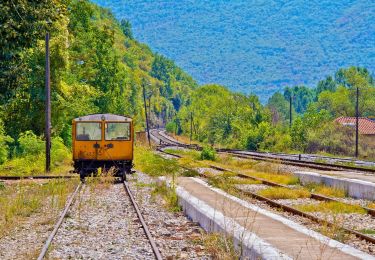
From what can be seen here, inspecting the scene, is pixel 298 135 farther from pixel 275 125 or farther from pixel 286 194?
pixel 286 194

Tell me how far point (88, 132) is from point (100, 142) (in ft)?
1.96

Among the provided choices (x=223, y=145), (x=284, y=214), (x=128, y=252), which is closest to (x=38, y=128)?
A: (x=284, y=214)

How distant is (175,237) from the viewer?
39.4 feet

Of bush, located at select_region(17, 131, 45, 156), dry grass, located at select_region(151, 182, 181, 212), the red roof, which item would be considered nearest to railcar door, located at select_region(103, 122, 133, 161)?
dry grass, located at select_region(151, 182, 181, 212)

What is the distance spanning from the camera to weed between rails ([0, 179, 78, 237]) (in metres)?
14.4

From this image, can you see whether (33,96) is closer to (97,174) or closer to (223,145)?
(97,174)

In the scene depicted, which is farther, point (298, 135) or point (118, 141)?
point (298, 135)

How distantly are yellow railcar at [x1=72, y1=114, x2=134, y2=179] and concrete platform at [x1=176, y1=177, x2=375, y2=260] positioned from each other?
908cm

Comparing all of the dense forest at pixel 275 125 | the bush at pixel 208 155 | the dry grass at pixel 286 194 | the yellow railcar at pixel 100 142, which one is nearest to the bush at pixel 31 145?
the yellow railcar at pixel 100 142

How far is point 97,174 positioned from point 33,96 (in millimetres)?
13738

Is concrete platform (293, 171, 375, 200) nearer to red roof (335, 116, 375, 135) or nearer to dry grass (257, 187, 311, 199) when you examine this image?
dry grass (257, 187, 311, 199)

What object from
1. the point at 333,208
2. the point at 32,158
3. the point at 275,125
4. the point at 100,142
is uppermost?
the point at 275,125

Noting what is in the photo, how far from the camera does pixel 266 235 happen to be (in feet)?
35.3

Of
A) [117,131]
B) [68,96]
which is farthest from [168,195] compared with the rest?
[68,96]
